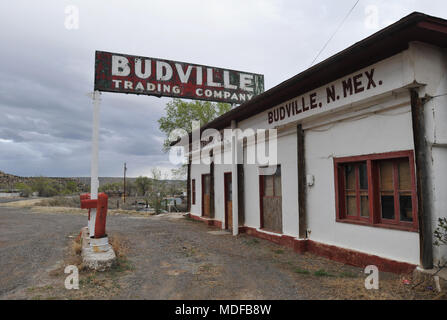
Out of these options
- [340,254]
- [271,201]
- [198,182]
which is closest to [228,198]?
[271,201]

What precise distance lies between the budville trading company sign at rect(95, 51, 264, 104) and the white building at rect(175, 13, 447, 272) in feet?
6.44

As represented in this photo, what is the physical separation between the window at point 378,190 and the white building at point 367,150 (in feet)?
0.06

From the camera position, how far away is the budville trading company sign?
8.58 metres

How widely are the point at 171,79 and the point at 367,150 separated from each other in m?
6.35

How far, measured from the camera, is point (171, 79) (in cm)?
1008

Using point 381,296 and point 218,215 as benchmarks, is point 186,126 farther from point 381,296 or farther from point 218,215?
point 381,296

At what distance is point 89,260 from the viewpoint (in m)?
6.07

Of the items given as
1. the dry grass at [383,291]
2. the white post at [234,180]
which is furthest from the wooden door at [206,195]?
the dry grass at [383,291]

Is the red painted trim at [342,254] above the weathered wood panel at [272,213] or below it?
below

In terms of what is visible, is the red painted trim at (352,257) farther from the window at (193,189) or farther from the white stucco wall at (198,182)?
the window at (193,189)

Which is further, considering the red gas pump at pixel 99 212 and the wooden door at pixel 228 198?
the wooden door at pixel 228 198

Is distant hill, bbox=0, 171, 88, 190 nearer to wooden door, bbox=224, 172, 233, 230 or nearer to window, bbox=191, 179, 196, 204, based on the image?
window, bbox=191, 179, 196, 204

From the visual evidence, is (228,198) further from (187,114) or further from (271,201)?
(187,114)

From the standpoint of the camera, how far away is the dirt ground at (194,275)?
4828 mm
